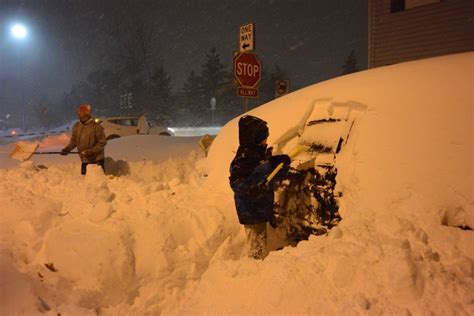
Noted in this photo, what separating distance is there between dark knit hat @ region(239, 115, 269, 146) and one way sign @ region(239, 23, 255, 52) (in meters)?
5.05

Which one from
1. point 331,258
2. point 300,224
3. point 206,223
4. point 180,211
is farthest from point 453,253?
point 180,211

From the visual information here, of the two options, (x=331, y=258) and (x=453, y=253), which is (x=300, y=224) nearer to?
(x=331, y=258)

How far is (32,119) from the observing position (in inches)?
3034

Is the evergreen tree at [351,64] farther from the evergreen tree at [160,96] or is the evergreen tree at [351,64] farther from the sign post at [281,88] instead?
the sign post at [281,88]

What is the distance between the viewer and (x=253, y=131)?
3783 millimetres

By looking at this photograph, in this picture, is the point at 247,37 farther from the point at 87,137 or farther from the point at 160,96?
the point at 160,96

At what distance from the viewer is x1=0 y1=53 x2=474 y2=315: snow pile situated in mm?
2633

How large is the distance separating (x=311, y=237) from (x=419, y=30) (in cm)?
977

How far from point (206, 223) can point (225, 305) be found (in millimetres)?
1463

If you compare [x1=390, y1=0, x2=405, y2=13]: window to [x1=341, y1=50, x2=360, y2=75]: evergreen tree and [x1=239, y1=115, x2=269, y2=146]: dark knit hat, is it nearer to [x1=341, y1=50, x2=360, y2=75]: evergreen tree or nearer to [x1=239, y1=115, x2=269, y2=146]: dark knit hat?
[x1=239, y1=115, x2=269, y2=146]: dark knit hat

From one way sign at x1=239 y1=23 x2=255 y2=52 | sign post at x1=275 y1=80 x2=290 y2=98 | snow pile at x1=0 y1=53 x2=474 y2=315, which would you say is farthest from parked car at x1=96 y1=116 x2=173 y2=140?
snow pile at x1=0 y1=53 x2=474 y2=315

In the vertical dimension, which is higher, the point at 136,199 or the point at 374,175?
the point at 374,175

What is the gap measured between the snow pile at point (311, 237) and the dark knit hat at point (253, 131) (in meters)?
0.50

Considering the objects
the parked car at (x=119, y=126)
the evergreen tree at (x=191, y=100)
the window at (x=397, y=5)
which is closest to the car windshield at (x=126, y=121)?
the parked car at (x=119, y=126)
